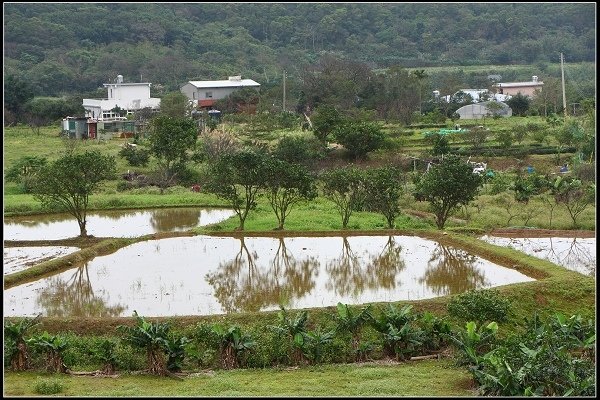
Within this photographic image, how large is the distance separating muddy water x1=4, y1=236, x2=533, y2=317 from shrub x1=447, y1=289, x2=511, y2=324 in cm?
224

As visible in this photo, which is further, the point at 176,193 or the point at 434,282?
the point at 176,193

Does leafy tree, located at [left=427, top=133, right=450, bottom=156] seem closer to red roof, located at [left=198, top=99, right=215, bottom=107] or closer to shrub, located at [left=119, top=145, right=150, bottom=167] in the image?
shrub, located at [left=119, top=145, right=150, bottom=167]

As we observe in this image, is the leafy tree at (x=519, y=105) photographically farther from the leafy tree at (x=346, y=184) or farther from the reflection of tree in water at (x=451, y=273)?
the reflection of tree in water at (x=451, y=273)

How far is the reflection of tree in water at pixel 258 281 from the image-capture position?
16.6 m

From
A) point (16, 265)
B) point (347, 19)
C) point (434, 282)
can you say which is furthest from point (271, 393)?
point (347, 19)

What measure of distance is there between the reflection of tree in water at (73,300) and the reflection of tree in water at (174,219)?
679 cm

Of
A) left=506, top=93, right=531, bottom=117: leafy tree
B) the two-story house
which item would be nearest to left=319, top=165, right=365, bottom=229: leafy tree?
left=506, top=93, right=531, bottom=117: leafy tree

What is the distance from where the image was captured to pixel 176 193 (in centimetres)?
3136

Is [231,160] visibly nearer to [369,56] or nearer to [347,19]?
[369,56]

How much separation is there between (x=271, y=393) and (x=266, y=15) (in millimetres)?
87046

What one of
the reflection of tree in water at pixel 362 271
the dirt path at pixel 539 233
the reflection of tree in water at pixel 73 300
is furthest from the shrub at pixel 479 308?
the dirt path at pixel 539 233

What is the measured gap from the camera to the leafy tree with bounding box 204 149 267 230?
24234 mm

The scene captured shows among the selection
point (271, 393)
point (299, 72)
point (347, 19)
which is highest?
point (347, 19)

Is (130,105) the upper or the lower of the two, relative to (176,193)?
upper
